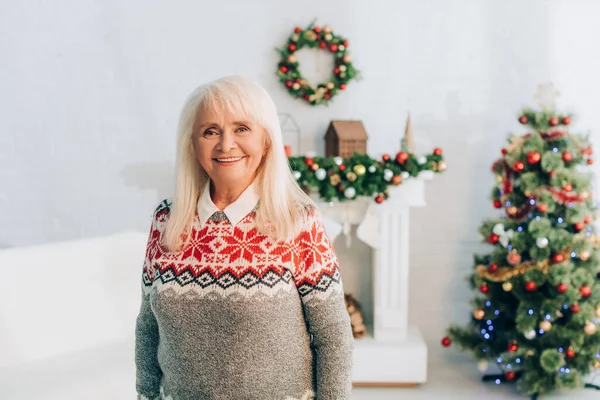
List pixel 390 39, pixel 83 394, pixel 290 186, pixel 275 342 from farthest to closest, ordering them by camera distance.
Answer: pixel 390 39 < pixel 83 394 < pixel 290 186 < pixel 275 342

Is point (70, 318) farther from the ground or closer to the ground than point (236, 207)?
closer to the ground

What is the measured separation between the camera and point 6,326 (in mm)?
2373

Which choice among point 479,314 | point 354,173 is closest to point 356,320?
point 479,314

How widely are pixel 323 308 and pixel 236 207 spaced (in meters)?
0.28

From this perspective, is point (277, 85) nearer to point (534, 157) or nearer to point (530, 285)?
point (534, 157)

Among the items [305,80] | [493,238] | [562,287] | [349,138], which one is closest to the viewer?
[562,287]

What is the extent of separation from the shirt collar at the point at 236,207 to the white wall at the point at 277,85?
2.70m

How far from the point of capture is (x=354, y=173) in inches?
136

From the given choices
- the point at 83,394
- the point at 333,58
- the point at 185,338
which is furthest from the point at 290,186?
the point at 333,58

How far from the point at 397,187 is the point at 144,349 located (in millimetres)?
2285

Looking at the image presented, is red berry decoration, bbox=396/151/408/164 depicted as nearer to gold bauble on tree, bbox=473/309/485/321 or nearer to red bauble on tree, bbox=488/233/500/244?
red bauble on tree, bbox=488/233/500/244

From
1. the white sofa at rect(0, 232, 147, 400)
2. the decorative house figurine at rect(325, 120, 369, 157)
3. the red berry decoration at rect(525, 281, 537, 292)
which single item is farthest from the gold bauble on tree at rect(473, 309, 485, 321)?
the white sofa at rect(0, 232, 147, 400)

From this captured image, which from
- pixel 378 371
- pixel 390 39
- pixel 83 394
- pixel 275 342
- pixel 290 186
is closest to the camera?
pixel 275 342

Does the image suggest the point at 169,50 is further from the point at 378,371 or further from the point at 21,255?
the point at 378,371
